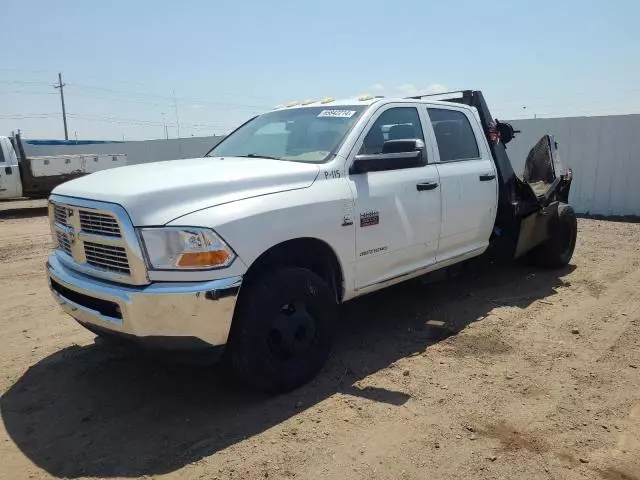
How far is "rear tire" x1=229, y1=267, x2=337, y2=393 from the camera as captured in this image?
3309mm

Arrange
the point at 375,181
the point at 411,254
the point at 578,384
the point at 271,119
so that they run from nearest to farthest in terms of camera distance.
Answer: the point at 578,384
the point at 375,181
the point at 411,254
the point at 271,119

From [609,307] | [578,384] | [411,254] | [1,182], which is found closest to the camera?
[578,384]

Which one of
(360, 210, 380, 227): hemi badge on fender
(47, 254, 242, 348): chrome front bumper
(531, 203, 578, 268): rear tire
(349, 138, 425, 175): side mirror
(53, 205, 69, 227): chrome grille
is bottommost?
(531, 203, 578, 268): rear tire

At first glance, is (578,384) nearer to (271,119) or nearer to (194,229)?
(194,229)

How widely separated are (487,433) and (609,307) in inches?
116

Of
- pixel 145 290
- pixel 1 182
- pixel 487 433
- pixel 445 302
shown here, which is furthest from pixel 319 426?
pixel 1 182

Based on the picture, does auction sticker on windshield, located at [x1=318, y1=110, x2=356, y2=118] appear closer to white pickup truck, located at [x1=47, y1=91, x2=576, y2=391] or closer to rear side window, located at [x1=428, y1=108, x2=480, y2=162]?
white pickup truck, located at [x1=47, y1=91, x2=576, y2=391]

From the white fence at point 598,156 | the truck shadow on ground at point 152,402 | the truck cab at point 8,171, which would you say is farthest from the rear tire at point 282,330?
the truck cab at point 8,171

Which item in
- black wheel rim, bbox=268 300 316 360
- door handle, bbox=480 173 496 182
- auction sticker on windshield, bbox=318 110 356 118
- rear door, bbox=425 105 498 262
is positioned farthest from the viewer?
door handle, bbox=480 173 496 182

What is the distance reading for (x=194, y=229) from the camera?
3.04m

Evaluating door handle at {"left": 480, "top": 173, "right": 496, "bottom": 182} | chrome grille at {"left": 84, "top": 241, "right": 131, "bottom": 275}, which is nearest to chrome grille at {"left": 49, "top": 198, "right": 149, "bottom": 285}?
chrome grille at {"left": 84, "top": 241, "right": 131, "bottom": 275}

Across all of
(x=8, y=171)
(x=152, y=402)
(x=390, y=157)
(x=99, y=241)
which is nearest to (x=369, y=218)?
(x=390, y=157)

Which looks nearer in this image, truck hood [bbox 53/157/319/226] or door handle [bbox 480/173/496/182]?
truck hood [bbox 53/157/319/226]

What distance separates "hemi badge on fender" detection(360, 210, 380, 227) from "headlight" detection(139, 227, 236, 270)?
1.25 m
